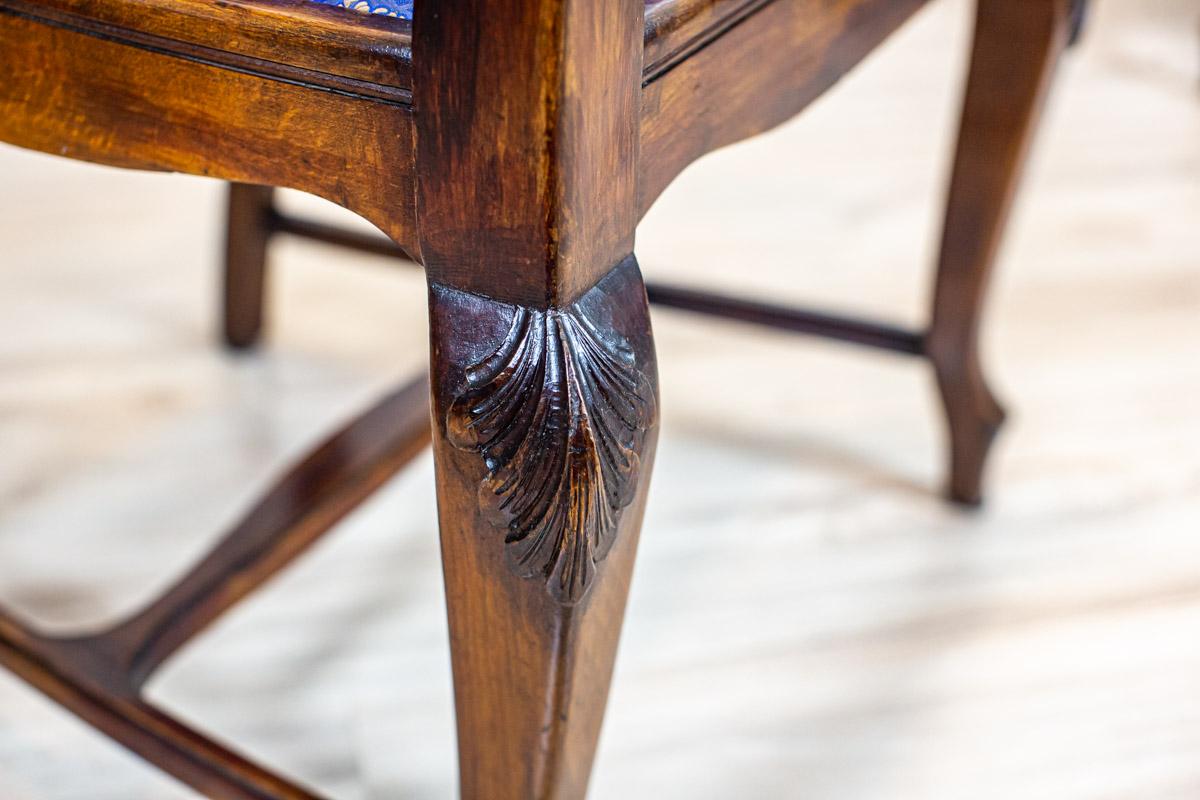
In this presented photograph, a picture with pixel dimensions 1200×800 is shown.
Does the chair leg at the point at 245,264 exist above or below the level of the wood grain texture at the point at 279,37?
below

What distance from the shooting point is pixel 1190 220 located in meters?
1.42

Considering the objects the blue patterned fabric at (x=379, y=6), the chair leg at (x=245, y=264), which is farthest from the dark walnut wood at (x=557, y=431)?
the chair leg at (x=245, y=264)

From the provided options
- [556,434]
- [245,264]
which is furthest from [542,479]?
[245,264]

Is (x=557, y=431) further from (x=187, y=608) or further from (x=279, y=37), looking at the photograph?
A: (x=187, y=608)

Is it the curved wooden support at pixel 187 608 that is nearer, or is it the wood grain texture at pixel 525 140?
the wood grain texture at pixel 525 140

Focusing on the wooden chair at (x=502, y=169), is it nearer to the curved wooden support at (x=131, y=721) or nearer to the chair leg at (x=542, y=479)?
the chair leg at (x=542, y=479)

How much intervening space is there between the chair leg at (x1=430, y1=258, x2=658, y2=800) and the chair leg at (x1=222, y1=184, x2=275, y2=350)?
2.05 ft

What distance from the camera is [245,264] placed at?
3.58 ft

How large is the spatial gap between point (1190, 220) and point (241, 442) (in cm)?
104

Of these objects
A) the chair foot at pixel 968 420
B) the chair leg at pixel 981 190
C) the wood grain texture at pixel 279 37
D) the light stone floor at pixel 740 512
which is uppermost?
the wood grain texture at pixel 279 37

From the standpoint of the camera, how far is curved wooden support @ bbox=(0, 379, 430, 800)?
679mm

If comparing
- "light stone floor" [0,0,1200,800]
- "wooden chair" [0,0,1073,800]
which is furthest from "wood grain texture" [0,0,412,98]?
"light stone floor" [0,0,1200,800]

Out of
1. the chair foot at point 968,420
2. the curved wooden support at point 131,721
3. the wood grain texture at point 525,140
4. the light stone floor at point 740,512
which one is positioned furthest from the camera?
the chair foot at point 968,420

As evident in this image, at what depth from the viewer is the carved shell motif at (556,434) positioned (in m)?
0.41
